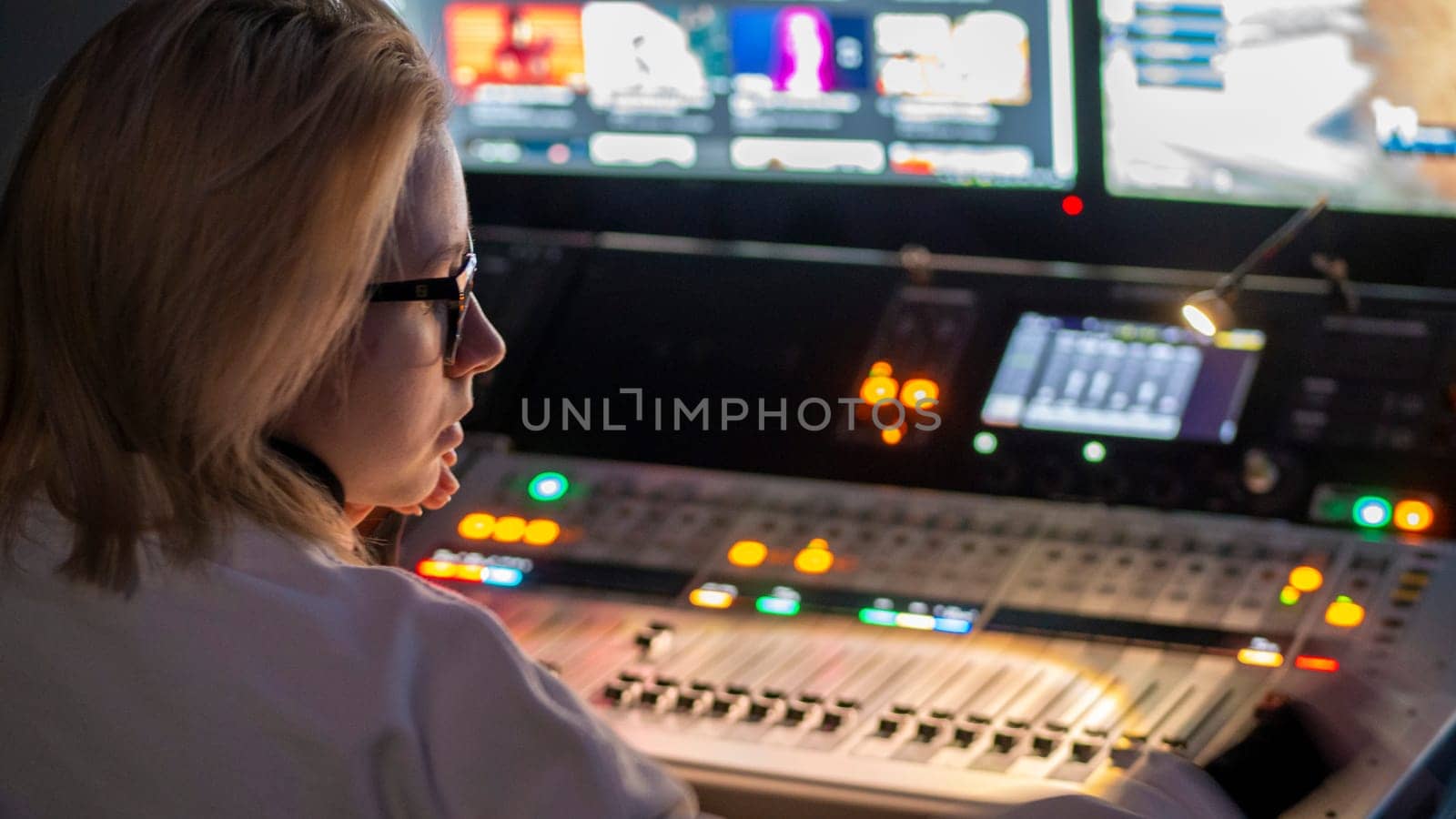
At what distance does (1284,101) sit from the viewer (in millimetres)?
1853

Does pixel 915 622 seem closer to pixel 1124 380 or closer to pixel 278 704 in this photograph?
pixel 1124 380

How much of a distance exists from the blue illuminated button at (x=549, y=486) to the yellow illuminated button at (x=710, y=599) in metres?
0.25

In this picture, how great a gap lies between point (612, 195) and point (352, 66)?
1339 mm

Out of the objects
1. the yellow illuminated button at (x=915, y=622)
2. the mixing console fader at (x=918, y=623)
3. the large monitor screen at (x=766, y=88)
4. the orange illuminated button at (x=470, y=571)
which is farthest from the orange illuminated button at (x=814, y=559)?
the large monitor screen at (x=766, y=88)

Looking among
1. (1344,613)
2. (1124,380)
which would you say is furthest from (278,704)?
(1124,380)

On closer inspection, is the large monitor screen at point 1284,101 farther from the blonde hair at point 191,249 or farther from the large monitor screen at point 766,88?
the blonde hair at point 191,249

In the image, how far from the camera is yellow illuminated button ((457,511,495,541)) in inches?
70.4

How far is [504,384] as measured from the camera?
6.57 ft

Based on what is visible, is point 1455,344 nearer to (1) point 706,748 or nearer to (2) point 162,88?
(1) point 706,748

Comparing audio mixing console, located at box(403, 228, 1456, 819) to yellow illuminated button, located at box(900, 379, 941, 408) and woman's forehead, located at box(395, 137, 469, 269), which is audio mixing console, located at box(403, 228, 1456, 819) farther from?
woman's forehead, located at box(395, 137, 469, 269)

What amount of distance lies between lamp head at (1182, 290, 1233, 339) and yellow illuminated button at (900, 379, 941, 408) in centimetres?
29

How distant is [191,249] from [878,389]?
1.11 m

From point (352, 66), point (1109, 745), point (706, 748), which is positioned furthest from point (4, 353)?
point (1109, 745)

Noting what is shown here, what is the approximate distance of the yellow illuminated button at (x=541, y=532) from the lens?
5.82ft
